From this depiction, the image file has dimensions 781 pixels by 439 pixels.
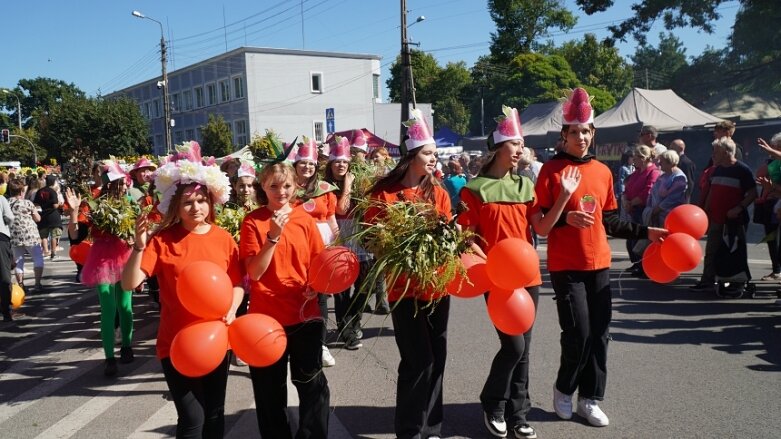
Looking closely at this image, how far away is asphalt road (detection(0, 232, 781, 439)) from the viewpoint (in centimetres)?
436

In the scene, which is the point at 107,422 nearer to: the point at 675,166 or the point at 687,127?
the point at 675,166

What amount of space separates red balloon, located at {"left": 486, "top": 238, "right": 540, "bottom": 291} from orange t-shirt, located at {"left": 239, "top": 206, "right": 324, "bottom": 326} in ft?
3.29

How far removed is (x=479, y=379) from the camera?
5262 millimetres

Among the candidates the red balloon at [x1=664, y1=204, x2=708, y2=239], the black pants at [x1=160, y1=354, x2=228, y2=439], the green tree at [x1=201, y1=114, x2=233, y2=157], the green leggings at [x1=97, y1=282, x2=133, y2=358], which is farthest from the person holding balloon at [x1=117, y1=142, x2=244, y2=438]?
the green tree at [x1=201, y1=114, x2=233, y2=157]

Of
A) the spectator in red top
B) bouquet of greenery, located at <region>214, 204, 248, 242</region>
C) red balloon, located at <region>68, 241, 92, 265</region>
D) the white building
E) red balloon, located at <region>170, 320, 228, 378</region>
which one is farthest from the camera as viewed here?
the white building

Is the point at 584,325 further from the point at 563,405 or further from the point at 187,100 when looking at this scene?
the point at 187,100

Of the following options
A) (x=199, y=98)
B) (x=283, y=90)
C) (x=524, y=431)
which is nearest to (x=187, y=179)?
(x=524, y=431)

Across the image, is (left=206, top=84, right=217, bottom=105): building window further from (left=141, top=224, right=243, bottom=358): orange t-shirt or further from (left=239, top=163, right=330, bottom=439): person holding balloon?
(left=239, top=163, right=330, bottom=439): person holding balloon

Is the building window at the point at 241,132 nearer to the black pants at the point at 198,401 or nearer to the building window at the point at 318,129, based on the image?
the building window at the point at 318,129

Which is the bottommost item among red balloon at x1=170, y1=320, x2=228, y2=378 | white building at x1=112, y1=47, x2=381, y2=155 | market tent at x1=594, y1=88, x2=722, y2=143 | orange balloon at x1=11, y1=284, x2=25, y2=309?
orange balloon at x1=11, y1=284, x2=25, y2=309

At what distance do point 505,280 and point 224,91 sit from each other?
166ft

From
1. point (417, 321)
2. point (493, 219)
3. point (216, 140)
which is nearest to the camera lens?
point (417, 321)

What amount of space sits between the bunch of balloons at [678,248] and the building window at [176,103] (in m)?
58.8

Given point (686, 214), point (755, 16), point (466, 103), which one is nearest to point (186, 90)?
point (466, 103)
